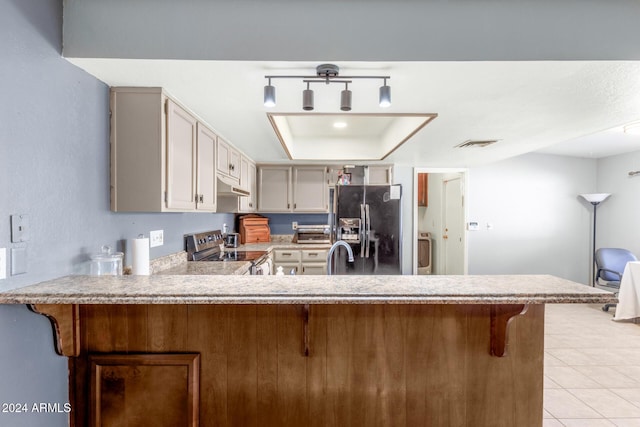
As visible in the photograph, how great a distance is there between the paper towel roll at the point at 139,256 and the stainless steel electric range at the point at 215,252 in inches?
39.1

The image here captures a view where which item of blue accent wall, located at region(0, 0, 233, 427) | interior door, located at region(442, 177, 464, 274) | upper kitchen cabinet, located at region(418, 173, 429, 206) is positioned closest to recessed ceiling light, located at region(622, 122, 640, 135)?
interior door, located at region(442, 177, 464, 274)

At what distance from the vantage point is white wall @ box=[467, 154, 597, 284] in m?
5.25

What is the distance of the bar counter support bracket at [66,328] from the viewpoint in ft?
4.36

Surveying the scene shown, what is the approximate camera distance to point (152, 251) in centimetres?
234

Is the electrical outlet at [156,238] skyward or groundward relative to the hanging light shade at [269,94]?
groundward

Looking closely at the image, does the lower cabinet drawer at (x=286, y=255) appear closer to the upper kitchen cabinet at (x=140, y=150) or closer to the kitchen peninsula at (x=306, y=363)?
the upper kitchen cabinet at (x=140, y=150)

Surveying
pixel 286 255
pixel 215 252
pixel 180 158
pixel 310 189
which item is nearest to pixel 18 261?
pixel 180 158

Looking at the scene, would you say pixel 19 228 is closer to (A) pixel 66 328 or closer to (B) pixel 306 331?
(A) pixel 66 328

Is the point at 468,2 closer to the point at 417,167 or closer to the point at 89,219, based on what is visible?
the point at 89,219

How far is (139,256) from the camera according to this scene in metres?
1.89

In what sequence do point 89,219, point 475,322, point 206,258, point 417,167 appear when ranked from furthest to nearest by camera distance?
point 417,167 → point 206,258 → point 89,219 → point 475,322

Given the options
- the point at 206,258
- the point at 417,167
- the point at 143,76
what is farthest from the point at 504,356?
the point at 417,167

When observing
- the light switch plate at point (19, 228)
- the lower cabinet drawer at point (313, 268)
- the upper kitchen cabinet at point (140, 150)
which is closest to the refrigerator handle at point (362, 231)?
the lower cabinet drawer at point (313, 268)

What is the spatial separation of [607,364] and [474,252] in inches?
97.2
